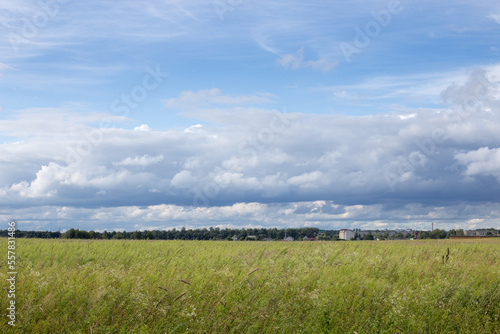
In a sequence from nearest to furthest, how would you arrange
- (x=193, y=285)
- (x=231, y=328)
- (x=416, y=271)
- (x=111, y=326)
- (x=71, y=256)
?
(x=111, y=326)
(x=231, y=328)
(x=193, y=285)
(x=416, y=271)
(x=71, y=256)

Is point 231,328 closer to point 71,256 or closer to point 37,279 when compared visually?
point 37,279

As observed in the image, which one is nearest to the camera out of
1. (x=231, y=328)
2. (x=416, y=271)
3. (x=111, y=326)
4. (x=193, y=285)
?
(x=111, y=326)

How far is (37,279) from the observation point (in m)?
12.8

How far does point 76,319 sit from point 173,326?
2.56 metres

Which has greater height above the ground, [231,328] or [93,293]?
[93,293]

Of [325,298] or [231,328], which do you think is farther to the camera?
[325,298]

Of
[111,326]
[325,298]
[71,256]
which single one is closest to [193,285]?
[111,326]

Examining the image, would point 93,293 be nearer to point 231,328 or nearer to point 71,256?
point 231,328

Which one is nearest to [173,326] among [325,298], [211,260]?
[325,298]

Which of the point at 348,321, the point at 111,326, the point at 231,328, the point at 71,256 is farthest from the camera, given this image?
the point at 71,256

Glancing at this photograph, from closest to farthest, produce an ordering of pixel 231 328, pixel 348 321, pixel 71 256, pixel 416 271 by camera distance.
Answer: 1. pixel 231 328
2. pixel 348 321
3. pixel 416 271
4. pixel 71 256

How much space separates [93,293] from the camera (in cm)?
1141

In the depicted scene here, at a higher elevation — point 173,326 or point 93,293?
point 93,293

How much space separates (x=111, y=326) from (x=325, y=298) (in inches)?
247
